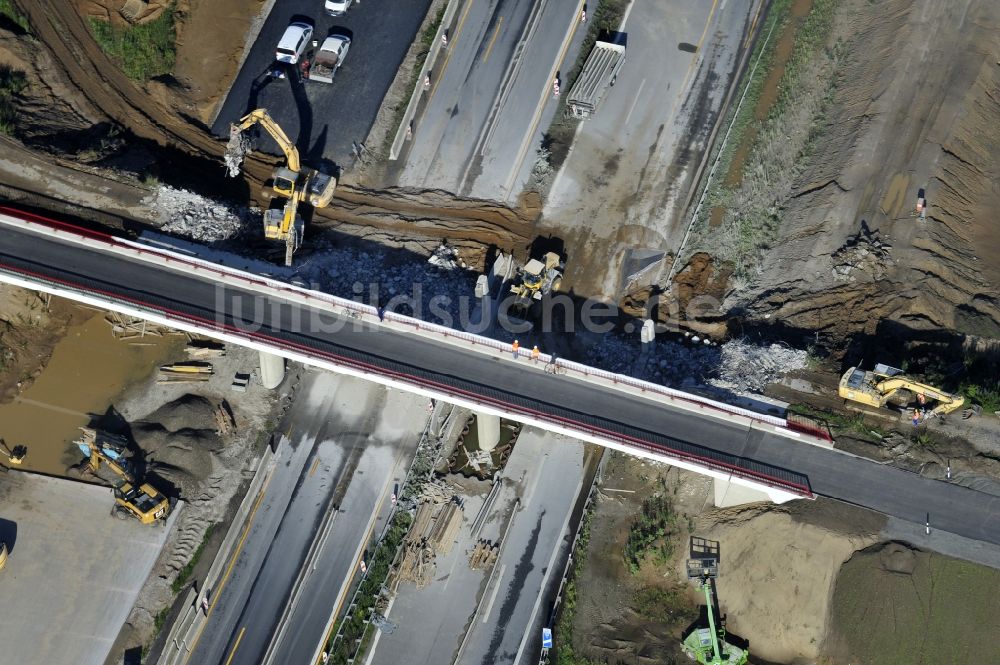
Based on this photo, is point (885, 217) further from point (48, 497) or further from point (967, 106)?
point (48, 497)

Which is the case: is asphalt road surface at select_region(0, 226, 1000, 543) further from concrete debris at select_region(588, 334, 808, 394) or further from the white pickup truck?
the white pickup truck

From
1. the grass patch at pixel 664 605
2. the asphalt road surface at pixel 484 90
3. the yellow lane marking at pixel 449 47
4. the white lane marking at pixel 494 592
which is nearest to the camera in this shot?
the grass patch at pixel 664 605

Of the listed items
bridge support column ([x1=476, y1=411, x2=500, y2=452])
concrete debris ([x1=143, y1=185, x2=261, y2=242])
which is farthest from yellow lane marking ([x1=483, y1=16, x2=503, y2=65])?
bridge support column ([x1=476, y1=411, x2=500, y2=452])

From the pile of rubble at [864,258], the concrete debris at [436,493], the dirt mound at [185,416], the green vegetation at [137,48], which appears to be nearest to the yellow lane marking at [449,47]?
the green vegetation at [137,48]

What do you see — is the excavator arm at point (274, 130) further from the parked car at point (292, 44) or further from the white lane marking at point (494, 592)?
the white lane marking at point (494, 592)

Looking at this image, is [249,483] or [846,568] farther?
[249,483]

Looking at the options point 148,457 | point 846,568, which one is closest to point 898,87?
point 846,568
